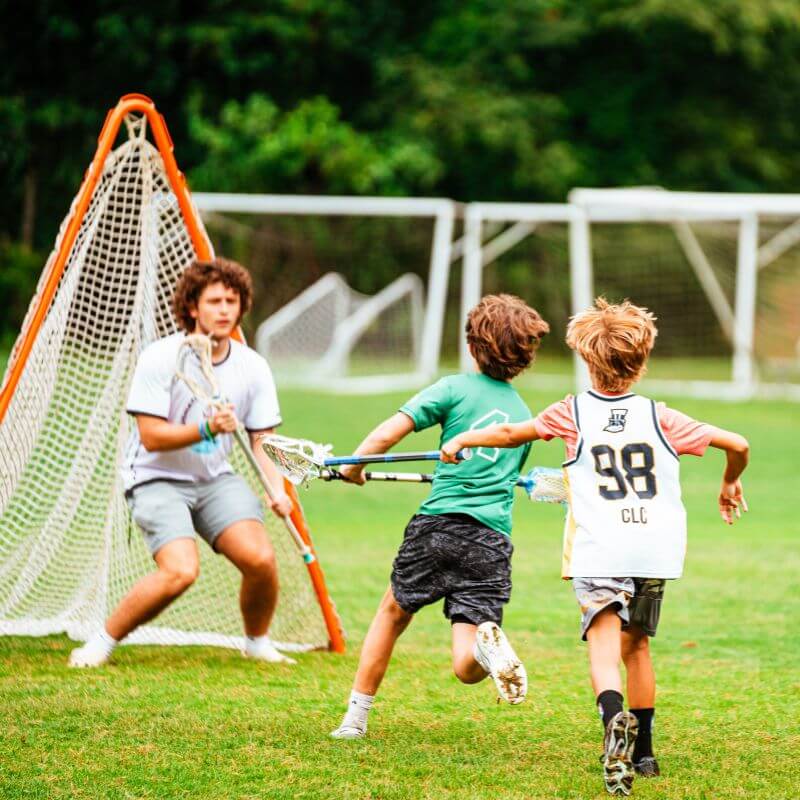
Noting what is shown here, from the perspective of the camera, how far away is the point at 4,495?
6082 millimetres

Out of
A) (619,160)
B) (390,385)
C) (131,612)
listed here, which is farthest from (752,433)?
(619,160)

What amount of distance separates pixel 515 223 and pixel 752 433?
530 inches

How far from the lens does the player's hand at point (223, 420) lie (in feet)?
16.7

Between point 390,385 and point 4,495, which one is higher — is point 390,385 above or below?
above

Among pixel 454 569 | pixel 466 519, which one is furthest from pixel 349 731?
pixel 466 519

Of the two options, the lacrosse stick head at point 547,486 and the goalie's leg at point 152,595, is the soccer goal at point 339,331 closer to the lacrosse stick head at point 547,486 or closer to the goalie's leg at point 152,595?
the goalie's leg at point 152,595

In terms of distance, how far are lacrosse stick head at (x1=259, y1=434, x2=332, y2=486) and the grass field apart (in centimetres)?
88

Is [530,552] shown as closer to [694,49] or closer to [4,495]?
[4,495]

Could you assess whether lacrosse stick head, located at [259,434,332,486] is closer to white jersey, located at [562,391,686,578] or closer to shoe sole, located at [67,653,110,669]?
white jersey, located at [562,391,686,578]

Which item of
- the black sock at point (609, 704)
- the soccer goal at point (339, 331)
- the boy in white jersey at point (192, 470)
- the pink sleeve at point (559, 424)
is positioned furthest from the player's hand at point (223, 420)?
the soccer goal at point (339, 331)

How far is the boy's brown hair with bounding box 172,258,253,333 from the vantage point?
18.5 ft

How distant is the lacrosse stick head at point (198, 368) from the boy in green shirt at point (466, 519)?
2.55 ft

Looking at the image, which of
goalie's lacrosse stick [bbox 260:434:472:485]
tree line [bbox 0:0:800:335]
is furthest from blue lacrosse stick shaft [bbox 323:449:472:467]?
tree line [bbox 0:0:800:335]

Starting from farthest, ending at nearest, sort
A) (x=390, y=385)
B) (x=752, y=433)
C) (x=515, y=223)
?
(x=515, y=223) < (x=390, y=385) < (x=752, y=433)
